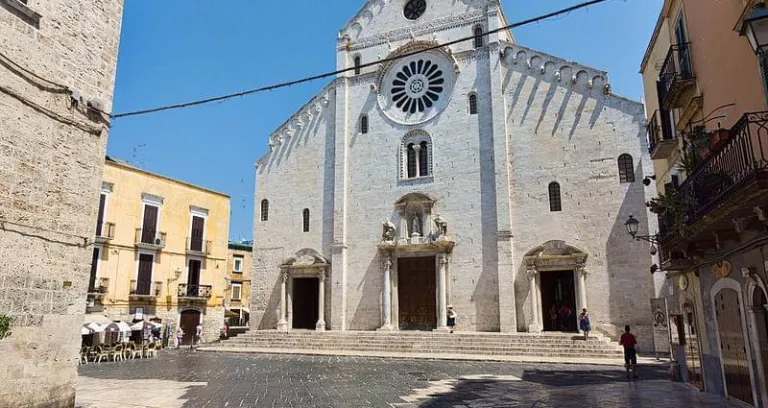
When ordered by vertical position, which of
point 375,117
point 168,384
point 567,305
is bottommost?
point 168,384

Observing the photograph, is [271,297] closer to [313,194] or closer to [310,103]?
[313,194]

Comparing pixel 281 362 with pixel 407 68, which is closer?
pixel 281 362

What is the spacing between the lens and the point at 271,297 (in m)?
25.8

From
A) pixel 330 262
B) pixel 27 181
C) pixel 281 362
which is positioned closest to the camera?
pixel 27 181

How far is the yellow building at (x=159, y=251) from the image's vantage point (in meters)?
23.3

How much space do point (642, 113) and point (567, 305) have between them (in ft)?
26.6

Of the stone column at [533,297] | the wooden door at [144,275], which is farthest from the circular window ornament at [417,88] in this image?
the wooden door at [144,275]

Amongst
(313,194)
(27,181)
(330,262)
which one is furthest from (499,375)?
(313,194)

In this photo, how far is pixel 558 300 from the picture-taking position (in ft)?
70.7

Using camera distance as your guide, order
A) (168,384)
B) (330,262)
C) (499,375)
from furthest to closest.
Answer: (330,262) → (499,375) → (168,384)

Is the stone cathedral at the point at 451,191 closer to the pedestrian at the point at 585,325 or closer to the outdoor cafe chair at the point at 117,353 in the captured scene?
the pedestrian at the point at 585,325

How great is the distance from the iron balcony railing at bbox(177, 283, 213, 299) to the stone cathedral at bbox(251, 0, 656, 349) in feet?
9.41

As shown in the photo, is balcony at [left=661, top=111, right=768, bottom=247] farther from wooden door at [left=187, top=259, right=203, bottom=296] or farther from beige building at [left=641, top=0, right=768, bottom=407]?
wooden door at [left=187, top=259, right=203, bottom=296]

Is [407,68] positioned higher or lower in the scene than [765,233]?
higher
